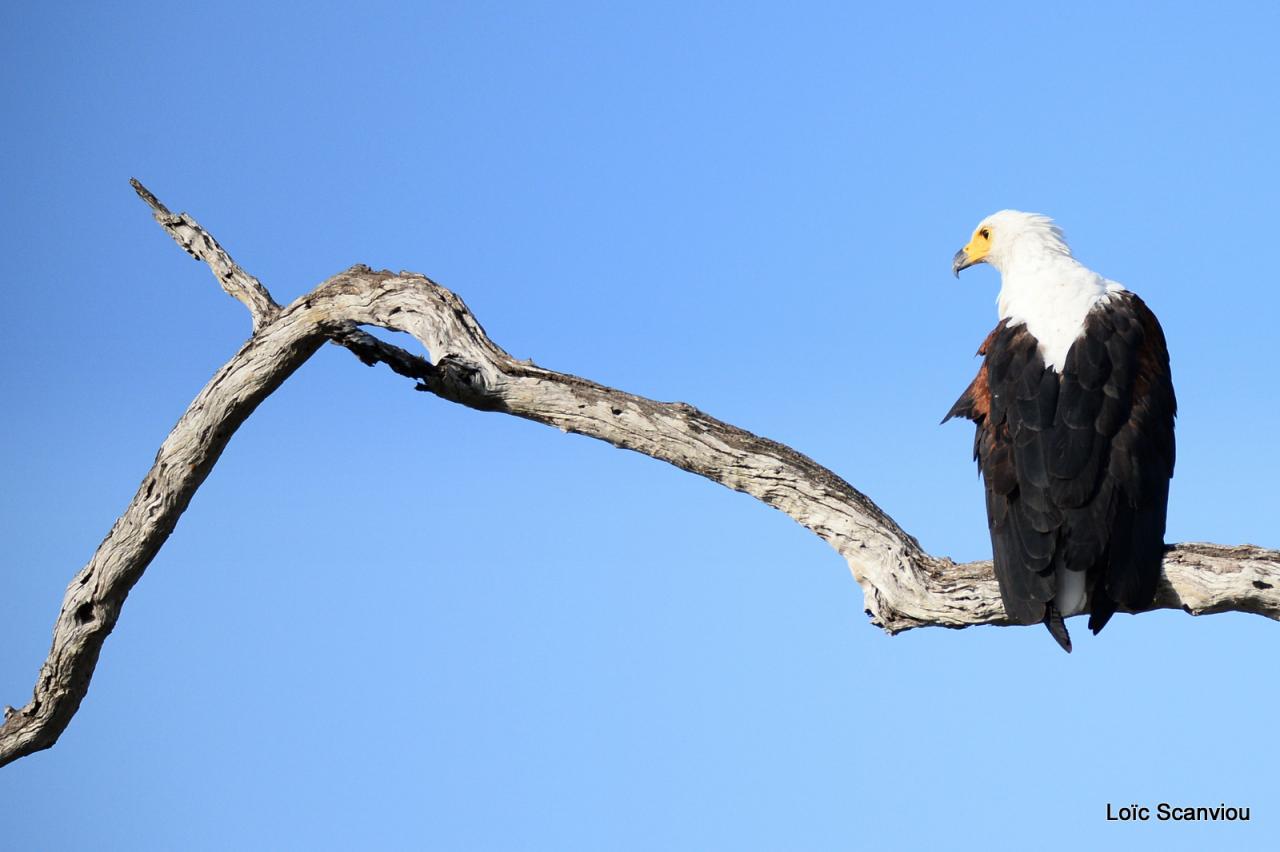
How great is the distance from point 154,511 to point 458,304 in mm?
1857

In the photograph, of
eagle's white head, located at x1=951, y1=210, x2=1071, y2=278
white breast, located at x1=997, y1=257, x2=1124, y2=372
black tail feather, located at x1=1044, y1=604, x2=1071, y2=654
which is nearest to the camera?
black tail feather, located at x1=1044, y1=604, x2=1071, y2=654

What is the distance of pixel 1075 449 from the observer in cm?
482

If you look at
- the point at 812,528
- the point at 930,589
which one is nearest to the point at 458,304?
the point at 812,528

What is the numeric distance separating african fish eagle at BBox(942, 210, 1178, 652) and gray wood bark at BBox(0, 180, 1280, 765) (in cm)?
16

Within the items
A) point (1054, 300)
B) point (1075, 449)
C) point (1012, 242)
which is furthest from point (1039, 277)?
point (1075, 449)

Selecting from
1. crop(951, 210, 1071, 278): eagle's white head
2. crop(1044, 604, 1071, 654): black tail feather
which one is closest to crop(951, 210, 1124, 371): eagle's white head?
crop(951, 210, 1071, 278): eagle's white head

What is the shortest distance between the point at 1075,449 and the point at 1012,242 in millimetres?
1853

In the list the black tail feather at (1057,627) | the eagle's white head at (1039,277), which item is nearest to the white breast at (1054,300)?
the eagle's white head at (1039,277)

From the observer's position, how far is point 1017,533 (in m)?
4.73

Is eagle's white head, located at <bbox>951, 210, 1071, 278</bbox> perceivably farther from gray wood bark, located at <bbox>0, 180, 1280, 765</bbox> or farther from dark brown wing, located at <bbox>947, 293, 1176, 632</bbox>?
gray wood bark, located at <bbox>0, 180, 1280, 765</bbox>

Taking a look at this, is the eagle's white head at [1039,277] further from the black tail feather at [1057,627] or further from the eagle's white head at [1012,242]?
the black tail feather at [1057,627]

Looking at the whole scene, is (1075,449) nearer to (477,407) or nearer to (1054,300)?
(1054,300)

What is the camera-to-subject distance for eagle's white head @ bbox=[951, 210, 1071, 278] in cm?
614

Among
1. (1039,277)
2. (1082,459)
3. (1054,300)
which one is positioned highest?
(1039,277)
